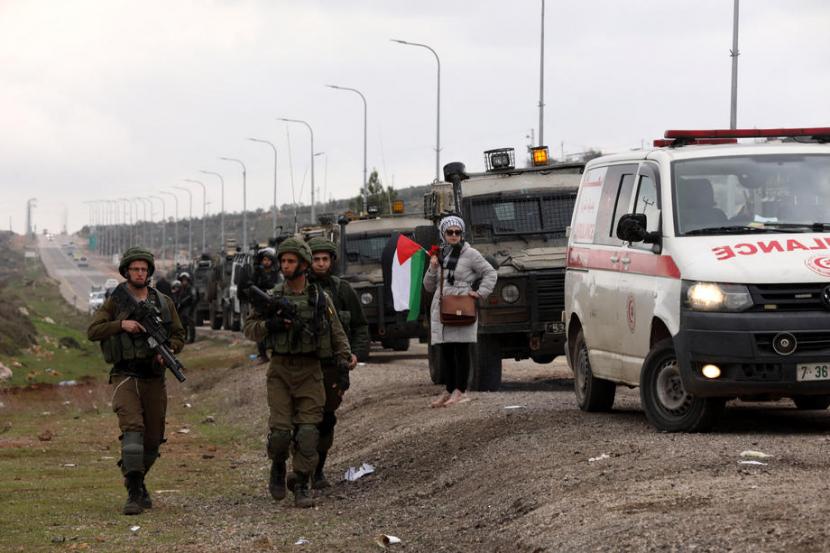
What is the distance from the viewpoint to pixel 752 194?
36.6ft

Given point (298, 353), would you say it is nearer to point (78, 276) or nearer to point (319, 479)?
point (319, 479)

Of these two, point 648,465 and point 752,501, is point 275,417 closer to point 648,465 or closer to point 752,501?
point 648,465

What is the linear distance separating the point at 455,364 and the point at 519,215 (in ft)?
10.9

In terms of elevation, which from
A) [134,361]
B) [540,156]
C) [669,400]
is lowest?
[669,400]

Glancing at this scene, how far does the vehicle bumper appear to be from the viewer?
33.4 ft

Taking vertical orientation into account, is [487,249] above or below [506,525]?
above

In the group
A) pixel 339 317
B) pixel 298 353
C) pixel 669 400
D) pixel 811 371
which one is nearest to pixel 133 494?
pixel 298 353

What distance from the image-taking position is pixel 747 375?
33.8 ft

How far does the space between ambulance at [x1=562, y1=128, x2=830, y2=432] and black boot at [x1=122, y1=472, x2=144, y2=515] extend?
3.62 metres

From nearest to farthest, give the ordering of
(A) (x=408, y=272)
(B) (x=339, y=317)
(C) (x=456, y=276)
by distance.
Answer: (B) (x=339, y=317) → (C) (x=456, y=276) → (A) (x=408, y=272)

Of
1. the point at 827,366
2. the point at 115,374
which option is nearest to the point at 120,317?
the point at 115,374

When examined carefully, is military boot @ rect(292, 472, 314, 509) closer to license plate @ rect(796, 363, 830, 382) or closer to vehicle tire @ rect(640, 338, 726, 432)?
vehicle tire @ rect(640, 338, 726, 432)

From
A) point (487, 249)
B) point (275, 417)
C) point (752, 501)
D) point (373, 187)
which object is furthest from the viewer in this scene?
point (373, 187)

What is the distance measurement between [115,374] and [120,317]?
433 mm
